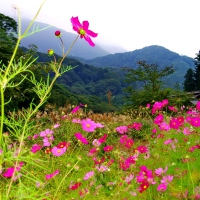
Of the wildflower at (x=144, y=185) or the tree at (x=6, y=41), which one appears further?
the tree at (x=6, y=41)

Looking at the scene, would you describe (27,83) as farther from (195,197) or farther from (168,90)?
(195,197)

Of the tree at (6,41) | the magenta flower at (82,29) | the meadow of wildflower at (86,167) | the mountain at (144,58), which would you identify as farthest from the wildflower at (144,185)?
the mountain at (144,58)

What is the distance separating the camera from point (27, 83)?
11.9 meters

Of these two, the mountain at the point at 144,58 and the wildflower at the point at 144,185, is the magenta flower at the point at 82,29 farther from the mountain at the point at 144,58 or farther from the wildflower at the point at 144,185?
the mountain at the point at 144,58

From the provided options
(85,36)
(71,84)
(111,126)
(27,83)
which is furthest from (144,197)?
(71,84)

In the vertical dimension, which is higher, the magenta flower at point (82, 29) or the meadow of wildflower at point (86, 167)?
the magenta flower at point (82, 29)

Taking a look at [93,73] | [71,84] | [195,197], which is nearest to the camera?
[195,197]

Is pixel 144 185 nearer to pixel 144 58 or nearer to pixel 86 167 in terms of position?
A: pixel 86 167

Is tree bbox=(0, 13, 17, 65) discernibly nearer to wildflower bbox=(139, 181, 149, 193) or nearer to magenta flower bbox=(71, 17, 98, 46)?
wildflower bbox=(139, 181, 149, 193)

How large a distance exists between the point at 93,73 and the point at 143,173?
79.7 m

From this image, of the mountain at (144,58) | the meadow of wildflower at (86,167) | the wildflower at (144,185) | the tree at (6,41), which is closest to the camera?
the meadow of wildflower at (86,167)

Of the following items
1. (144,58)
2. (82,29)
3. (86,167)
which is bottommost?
(86,167)

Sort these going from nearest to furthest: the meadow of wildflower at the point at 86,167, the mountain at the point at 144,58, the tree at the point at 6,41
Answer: the meadow of wildflower at the point at 86,167
the tree at the point at 6,41
the mountain at the point at 144,58

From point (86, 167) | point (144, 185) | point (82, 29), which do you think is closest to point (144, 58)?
point (86, 167)
